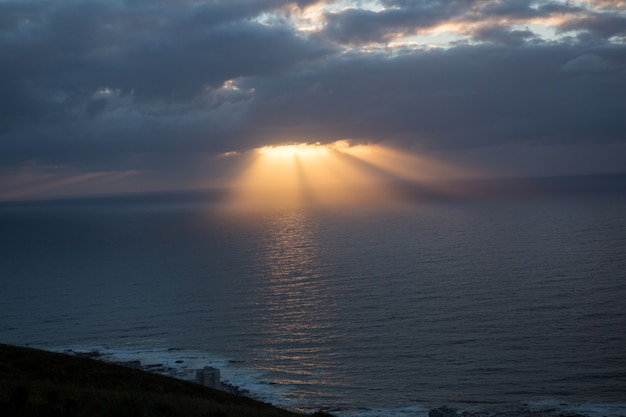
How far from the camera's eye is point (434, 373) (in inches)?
2121

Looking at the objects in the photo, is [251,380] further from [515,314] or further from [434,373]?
[515,314]

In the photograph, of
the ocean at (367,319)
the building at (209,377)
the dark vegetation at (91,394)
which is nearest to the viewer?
the dark vegetation at (91,394)

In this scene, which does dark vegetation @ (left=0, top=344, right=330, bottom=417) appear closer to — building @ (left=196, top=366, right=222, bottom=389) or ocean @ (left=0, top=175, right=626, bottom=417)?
building @ (left=196, top=366, right=222, bottom=389)

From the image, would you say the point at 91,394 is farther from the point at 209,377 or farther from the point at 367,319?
the point at 367,319

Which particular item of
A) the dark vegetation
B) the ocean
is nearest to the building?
the ocean

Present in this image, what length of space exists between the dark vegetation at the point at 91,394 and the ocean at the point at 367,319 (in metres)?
17.6

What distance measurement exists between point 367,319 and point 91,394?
53935 millimetres

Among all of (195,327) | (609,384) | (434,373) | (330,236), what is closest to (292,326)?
(195,327)

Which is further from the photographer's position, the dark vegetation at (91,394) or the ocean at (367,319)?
the ocean at (367,319)

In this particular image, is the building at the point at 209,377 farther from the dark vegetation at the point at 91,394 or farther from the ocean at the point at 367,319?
the dark vegetation at the point at 91,394

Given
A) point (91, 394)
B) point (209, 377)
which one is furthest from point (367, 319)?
point (91, 394)

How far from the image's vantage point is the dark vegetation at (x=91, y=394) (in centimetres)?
1814

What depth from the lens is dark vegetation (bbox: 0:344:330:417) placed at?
714 inches

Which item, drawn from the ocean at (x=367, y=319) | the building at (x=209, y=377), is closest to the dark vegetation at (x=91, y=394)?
the building at (x=209, y=377)
